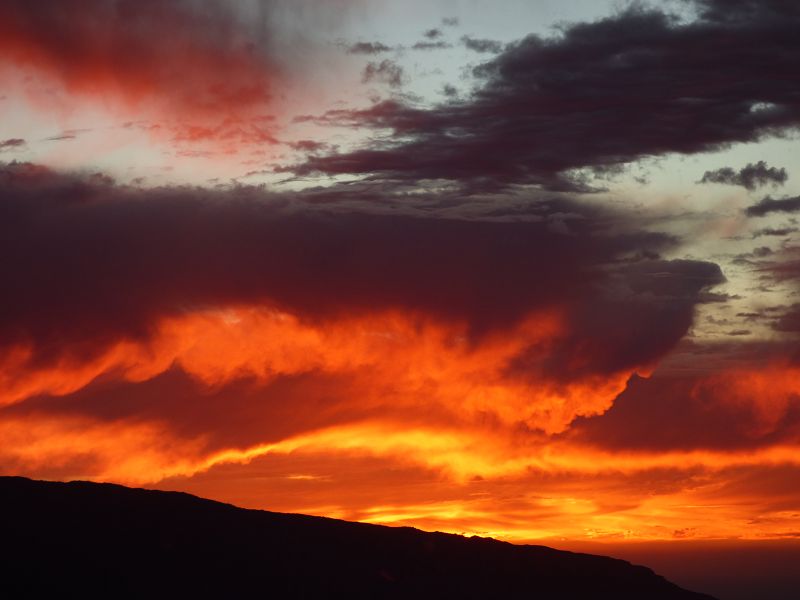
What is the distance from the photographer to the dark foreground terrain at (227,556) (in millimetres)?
84000

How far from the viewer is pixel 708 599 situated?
128000mm

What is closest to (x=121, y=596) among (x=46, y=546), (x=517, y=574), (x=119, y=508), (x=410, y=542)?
(x=46, y=546)

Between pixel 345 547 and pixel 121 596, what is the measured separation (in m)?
29.2

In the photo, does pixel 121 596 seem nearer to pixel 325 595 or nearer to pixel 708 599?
pixel 325 595

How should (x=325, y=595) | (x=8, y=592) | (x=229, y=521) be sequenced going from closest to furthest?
(x=8, y=592) < (x=325, y=595) < (x=229, y=521)

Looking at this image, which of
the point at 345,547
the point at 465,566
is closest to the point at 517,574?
the point at 465,566

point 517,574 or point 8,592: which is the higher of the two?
point 517,574

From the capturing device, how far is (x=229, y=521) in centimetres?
10275

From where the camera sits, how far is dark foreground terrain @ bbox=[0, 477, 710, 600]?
276ft

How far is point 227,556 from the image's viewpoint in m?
95.3

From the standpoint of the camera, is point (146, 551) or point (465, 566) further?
point (465, 566)

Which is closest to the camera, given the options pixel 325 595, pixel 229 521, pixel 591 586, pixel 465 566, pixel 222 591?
pixel 222 591

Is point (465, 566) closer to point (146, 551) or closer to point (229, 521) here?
point (229, 521)

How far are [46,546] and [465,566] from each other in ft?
142
